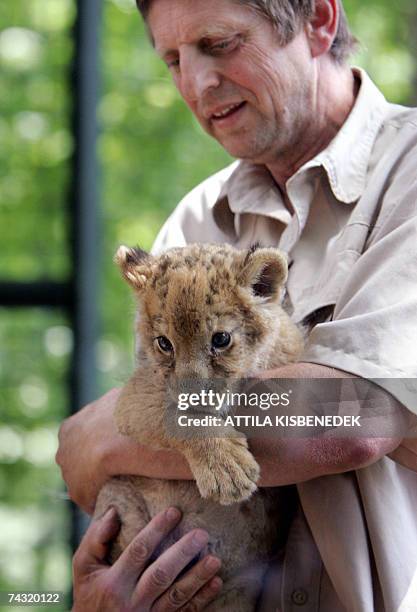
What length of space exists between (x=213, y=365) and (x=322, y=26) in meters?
0.70

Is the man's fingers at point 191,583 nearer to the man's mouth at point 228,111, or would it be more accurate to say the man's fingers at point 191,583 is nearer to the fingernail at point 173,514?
the fingernail at point 173,514

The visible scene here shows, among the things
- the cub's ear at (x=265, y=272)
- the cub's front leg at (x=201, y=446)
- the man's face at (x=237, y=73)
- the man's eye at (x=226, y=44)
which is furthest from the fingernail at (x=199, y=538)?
the man's eye at (x=226, y=44)

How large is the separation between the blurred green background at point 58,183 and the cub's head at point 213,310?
279 mm

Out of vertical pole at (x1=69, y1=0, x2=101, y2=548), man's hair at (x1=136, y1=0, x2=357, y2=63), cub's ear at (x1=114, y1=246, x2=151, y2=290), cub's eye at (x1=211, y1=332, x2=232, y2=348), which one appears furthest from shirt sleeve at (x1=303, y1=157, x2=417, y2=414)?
vertical pole at (x1=69, y1=0, x2=101, y2=548)

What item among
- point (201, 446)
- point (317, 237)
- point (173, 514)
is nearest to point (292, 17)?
point (317, 237)

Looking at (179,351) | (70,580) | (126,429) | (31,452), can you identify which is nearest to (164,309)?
(179,351)

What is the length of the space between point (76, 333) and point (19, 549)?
2.33ft

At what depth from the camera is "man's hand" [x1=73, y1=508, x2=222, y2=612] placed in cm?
146

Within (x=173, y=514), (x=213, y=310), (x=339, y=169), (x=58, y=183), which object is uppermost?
(x=339, y=169)

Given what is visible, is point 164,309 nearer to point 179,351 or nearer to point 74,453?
point 179,351

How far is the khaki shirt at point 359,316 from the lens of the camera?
135cm

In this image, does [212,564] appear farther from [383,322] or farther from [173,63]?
[173,63]

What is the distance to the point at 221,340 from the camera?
4.51 feet

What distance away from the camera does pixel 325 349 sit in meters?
1.38
